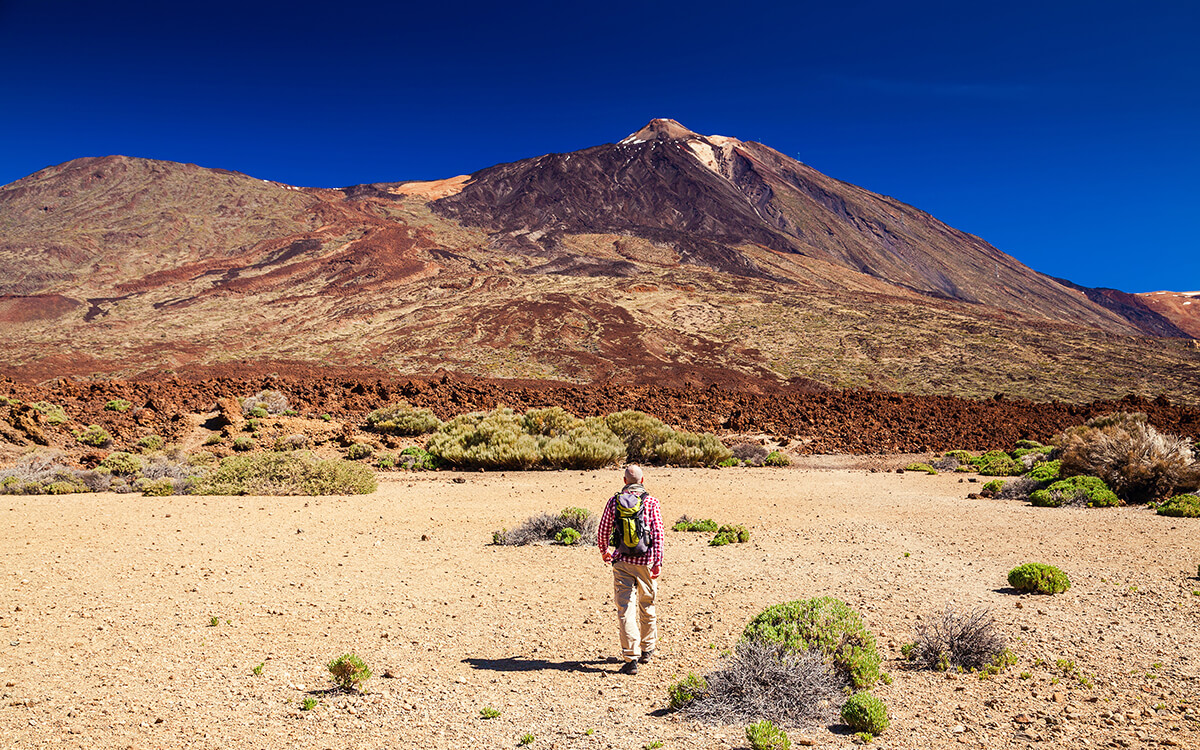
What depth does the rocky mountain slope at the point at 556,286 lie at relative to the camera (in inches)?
1479

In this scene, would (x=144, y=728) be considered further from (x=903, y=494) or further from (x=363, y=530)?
(x=903, y=494)

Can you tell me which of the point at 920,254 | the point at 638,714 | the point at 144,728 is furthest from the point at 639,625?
the point at 920,254

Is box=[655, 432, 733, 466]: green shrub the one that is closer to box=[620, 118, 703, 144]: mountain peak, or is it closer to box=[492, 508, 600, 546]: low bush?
box=[492, 508, 600, 546]: low bush

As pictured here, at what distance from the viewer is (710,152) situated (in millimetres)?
118125

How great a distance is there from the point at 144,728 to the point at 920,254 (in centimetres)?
10274

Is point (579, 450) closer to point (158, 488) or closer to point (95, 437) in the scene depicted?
point (158, 488)

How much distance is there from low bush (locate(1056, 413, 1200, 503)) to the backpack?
9.75 metres

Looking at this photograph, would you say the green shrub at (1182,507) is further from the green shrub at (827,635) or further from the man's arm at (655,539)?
the man's arm at (655,539)

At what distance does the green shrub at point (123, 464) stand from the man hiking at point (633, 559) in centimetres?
1110

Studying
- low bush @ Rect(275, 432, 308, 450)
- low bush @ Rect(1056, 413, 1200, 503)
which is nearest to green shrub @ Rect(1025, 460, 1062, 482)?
low bush @ Rect(1056, 413, 1200, 503)

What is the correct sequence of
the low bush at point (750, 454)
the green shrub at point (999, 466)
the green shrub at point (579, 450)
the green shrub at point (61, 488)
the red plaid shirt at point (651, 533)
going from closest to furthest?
the red plaid shirt at point (651, 533) → the green shrub at point (61, 488) → the green shrub at point (999, 466) → the green shrub at point (579, 450) → the low bush at point (750, 454)

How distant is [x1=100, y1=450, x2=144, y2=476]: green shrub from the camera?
1235 centimetres

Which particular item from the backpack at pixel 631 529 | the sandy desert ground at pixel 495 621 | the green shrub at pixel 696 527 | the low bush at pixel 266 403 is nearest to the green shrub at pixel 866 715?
the sandy desert ground at pixel 495 621

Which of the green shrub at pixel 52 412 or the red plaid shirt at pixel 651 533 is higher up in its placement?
the green shrub at pixel 52 412
